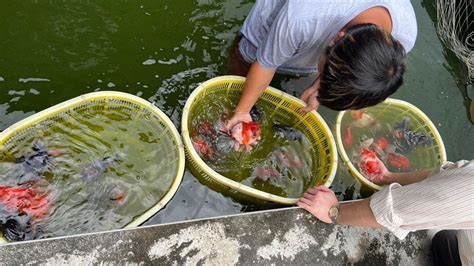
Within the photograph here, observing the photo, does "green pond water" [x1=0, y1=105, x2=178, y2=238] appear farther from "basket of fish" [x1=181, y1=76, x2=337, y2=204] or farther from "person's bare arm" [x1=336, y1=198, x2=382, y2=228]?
"person's bare arm" [x1=336, y1=198, x2=382, y2=228]

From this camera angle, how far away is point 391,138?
4453mm

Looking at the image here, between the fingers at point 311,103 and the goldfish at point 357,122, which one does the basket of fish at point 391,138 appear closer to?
the goldfish at point 357,122

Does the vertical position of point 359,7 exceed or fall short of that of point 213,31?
it exceeds it

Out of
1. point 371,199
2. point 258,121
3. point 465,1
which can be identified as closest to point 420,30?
point 465,1

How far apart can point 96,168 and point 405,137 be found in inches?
125

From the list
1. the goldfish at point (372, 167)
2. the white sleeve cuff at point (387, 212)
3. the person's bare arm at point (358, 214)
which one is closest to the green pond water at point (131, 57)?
the goldfish at point (372, 167)

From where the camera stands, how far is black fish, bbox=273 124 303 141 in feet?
13.4

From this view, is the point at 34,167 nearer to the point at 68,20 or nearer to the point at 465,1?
the point at 68,20

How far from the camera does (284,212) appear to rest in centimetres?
337

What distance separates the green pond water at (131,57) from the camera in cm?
358

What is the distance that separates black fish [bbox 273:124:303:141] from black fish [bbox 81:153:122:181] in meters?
1.56

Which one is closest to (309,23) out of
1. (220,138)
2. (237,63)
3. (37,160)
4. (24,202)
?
(237,63)

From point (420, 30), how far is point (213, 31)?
2.82 metres

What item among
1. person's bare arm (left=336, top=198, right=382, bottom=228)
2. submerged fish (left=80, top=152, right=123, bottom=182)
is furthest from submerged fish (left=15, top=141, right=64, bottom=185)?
person's bare arm (left=336, top=198, right=382, bottom=228)
